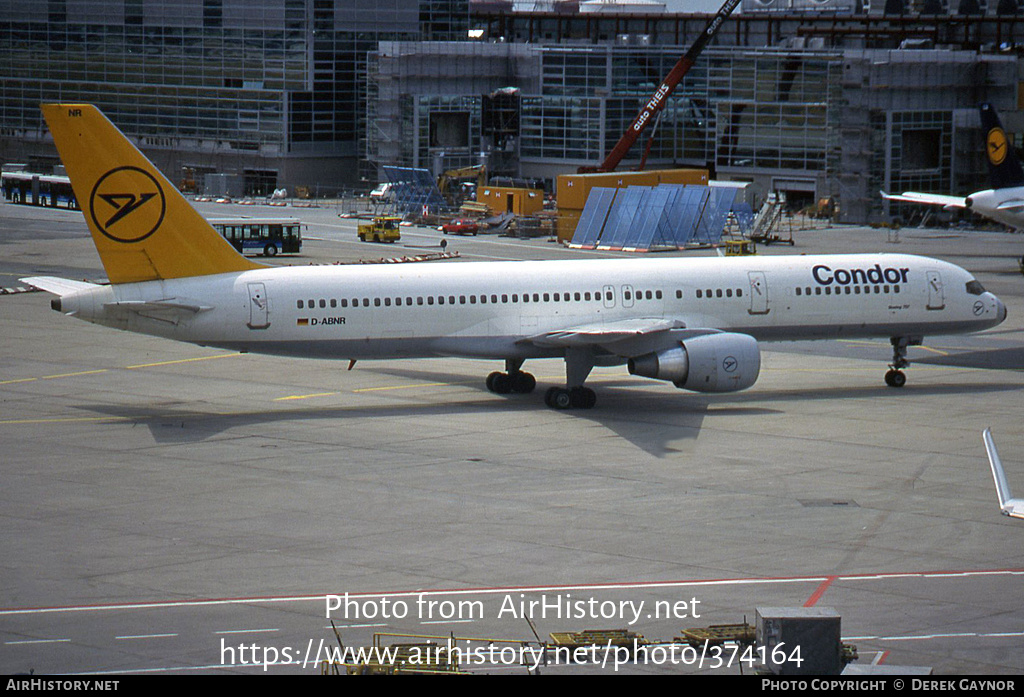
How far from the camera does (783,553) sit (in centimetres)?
3116

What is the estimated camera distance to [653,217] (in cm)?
10631

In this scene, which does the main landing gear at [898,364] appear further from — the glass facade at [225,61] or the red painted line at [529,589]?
the glass facade at [225,61]

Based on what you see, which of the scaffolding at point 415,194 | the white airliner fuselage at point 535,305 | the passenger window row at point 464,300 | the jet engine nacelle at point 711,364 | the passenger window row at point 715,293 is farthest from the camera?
the scaffolding at point 415,194

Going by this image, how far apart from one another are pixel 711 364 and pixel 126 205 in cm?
1984

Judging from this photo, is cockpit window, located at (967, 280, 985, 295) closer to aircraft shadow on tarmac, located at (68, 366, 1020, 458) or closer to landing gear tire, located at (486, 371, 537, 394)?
aircraft shadow on tarmac, located at (68, 366, 1020, 458)

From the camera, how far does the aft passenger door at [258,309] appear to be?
153 feet

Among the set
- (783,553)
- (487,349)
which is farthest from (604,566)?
(487,349)

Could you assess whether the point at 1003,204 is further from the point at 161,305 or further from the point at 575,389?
the point at 161,305

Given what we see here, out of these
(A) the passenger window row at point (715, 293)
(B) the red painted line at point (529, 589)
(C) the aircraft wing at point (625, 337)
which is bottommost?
(B) the red painted line at point (529, 589)

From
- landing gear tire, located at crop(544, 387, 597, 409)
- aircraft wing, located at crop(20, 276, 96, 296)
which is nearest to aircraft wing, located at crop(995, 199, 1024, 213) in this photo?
landing gear tire, located at crop(544, 387, 597, 409)

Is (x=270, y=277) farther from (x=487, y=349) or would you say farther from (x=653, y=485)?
(x=653, y=485)

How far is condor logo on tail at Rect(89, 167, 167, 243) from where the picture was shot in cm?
4572

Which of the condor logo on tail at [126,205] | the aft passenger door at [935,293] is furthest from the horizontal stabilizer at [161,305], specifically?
the aft passenger door at [935,293]

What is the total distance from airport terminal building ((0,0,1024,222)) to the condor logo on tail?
97.8 m
